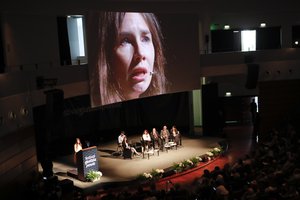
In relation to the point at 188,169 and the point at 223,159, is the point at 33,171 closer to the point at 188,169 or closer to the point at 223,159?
the point at 188,169

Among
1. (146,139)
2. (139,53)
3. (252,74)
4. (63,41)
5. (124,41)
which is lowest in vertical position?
(146,139)

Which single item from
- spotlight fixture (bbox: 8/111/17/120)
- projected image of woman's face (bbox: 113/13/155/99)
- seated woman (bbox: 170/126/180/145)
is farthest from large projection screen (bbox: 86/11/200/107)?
spotlight fixture (bbox: 8/111/17/120)

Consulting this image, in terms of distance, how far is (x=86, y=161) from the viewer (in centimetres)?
1552

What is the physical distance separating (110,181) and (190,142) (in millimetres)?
6845

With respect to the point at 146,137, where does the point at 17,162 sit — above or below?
above

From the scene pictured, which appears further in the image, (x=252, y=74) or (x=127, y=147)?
(x=252, y=74)

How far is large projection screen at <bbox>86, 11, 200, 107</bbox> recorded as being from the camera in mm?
17078

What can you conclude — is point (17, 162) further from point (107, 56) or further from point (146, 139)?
point (146, 139)

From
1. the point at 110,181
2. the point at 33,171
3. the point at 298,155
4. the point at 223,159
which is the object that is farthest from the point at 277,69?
the point at 33,171

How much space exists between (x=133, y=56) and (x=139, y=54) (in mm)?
349

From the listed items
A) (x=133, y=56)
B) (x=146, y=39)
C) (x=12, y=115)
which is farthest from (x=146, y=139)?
(x=12, y=115)

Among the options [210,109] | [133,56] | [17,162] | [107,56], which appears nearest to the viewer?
[17,162]

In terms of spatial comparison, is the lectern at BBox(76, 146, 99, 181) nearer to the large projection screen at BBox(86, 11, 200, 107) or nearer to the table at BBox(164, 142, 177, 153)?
the large projection screen at BBox(86, 11, 200, 107)

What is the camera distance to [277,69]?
867 inches
